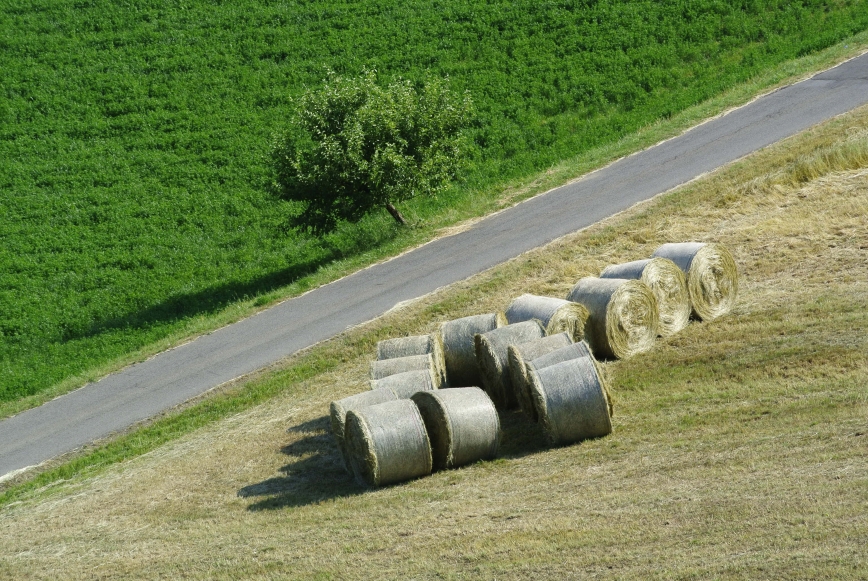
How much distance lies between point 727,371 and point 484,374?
3.99 meters

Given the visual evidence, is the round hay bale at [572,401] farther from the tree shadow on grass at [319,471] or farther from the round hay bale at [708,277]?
the round hay bale at [708,277]

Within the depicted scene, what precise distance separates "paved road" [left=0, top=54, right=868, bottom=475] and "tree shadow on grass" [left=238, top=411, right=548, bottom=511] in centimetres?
634

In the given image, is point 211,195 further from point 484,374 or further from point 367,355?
point 484,374

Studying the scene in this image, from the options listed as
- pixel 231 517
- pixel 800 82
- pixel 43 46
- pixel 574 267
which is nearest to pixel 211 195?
pixel 43 46

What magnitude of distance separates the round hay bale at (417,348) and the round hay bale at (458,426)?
254cm

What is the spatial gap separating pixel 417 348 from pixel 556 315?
2516mm

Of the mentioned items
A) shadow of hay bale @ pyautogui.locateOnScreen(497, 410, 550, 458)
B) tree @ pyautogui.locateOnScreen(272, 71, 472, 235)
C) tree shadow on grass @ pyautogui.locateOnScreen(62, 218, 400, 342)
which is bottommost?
shadow of hay bale @ pyautogui.locateOnScreen(497, 410, 550, 458)

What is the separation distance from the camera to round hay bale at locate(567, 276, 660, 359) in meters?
17.4

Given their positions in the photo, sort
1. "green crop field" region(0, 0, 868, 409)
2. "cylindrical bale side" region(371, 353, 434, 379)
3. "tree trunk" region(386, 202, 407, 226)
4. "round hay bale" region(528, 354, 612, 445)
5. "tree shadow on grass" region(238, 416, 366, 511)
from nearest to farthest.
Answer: "round hay bale" region(528, 354, 612, 445)
"tree shadow on grass" region(238, 416, 366, 511)
"cylindrical bale side" region(371, 353, 434, 379)
"tree trunk" region(386, 202, 407, 226)
"green crop field" region(0, 0, 868, 409)

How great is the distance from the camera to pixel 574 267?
2336 cm

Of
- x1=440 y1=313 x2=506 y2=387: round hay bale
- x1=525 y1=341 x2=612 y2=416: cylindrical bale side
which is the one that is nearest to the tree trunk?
x1=440 y1=313 x2=506 y2=387: round hay bale

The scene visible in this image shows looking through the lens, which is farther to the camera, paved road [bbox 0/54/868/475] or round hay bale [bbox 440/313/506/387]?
paved road [bbox 0/54/868/475]

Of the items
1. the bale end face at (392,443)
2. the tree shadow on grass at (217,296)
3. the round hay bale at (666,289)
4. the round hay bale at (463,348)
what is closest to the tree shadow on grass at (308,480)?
the bale end face at (392,443)

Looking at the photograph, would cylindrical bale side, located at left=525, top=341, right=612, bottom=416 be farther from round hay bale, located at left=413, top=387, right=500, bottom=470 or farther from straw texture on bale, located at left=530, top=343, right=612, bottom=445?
round hay bale, located at left=413, top=387, right=500, bottom=470
